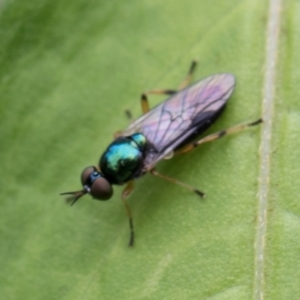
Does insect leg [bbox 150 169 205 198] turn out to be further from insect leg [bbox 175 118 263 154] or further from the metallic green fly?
insect leg [bbox 175 118 263 154]

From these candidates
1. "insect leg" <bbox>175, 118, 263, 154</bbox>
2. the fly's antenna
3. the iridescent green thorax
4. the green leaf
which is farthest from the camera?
the iridescent green thorax

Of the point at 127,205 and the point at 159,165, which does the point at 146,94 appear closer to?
the point at 159,165

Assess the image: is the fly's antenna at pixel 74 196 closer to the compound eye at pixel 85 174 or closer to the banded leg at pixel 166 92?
the compound eye at pixel 85 174

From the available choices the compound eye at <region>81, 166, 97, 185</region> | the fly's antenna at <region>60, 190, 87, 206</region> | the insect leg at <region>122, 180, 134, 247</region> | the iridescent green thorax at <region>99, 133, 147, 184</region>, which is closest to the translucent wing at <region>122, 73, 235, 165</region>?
the iridescent green thorax at <region>99, 133, 147, 184</region>

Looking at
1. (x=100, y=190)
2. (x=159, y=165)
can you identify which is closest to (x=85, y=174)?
(x=100, y=190)

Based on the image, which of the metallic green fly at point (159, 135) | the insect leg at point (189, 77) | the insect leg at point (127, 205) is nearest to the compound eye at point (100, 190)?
the metallic green fly at point (159, 135)

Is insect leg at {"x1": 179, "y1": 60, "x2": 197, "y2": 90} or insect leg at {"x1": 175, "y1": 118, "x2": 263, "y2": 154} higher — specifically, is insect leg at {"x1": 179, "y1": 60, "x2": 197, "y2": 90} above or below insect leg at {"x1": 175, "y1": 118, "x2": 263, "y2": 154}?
above

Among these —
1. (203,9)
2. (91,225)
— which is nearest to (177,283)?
(91,225)

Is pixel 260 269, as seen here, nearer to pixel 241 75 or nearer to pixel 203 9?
pixel 241 75
